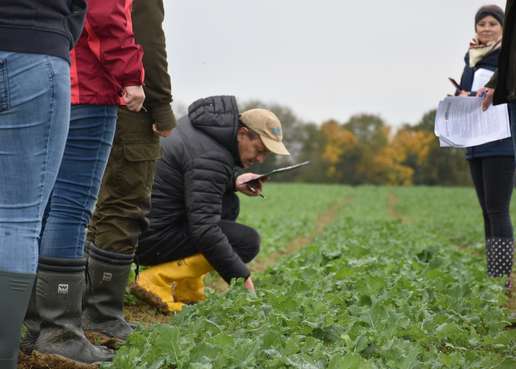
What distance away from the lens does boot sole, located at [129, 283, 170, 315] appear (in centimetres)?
497

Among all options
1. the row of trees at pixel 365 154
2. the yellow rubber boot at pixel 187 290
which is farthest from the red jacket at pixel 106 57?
the row of trees at pixel 365 154

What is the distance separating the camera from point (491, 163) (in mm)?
5871

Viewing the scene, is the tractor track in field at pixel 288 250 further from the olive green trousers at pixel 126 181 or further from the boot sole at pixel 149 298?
the olive green trousers at pixel 126 181

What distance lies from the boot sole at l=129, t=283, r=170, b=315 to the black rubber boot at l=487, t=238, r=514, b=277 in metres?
2.79

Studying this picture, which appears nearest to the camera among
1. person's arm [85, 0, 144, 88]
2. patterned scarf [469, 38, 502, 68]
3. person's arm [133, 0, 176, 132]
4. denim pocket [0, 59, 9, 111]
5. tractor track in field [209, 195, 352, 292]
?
denim pocket [0, 59, 9, 111]

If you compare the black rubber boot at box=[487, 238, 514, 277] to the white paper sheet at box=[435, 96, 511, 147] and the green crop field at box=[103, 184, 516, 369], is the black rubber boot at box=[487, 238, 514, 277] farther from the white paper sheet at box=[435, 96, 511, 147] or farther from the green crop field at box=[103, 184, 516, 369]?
the white paper sheet at box=[435, 96, 511, 147]

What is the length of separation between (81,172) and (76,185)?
62 millimetres

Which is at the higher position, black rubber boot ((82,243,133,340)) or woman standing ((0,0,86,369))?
woman standing ((0,0,86,369))

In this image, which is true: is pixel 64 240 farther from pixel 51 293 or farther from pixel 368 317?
pixel 368 317

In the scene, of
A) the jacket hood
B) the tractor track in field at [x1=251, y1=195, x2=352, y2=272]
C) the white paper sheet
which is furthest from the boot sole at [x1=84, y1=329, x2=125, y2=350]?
the tractor track in field at [x1=251, y1=195, x2=352, y2=272]

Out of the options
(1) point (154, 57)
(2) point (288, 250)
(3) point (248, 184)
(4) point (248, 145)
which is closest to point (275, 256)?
(2) point (288, 250)

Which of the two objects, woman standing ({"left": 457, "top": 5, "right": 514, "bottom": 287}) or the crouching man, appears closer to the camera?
the crouching man

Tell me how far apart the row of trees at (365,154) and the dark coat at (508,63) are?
54879 mm

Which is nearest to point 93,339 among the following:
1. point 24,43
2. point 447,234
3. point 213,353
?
point 213,353
